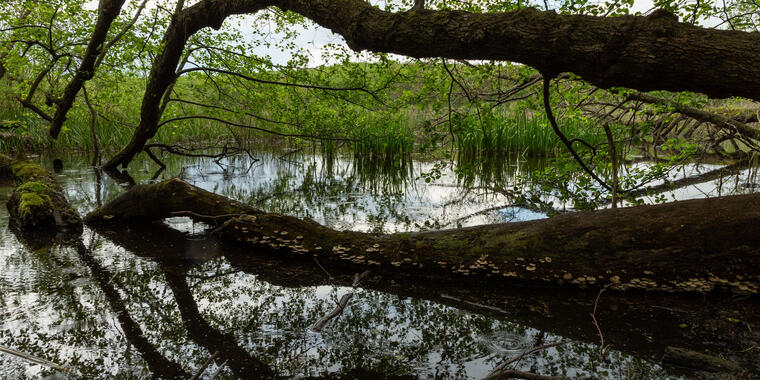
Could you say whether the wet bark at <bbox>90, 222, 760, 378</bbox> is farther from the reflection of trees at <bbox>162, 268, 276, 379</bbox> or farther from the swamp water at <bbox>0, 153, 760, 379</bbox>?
the reflection of trees at <bbox>162, 268, 276, 379</bbox>

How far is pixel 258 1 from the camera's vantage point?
14.1 feet

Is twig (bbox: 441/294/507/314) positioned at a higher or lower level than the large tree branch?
lower

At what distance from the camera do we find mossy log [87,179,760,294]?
2.88 metres

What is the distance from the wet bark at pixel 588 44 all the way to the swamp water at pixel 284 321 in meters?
1.38

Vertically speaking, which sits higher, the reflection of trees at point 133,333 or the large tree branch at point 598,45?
the large tree branch at point 598,45

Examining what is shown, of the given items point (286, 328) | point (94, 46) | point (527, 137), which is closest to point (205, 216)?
point (286, 328)

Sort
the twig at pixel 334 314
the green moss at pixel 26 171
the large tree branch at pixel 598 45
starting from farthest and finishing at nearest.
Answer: the green moss at pixel 26 171, the twig at pixel 334 314, the large tree branch at pixel 598 45

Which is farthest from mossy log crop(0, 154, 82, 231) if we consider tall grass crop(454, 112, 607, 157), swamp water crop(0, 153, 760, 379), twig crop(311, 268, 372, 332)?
tall grass crop(454, 112, 607, 157)

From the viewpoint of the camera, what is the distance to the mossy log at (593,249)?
2.88m

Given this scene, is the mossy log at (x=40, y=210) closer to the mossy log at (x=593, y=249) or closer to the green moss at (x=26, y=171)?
the green moss at (x=26, y=171)

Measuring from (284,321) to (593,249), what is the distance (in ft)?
7.11

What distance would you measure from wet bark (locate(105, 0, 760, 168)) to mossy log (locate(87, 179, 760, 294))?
117cm

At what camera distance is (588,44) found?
7.22 feet

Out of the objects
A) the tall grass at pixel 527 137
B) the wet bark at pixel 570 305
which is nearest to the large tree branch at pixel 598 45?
the wet bark at pixel 570 305
